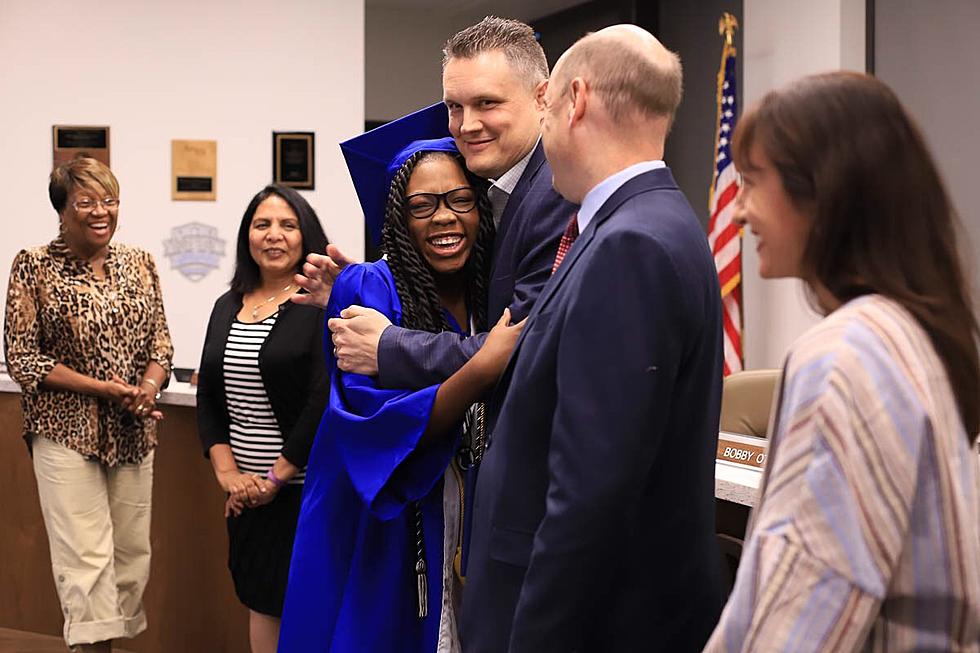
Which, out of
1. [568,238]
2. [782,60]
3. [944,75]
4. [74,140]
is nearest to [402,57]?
[74,140]

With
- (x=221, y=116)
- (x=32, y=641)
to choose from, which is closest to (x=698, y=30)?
(x=221, y=116)

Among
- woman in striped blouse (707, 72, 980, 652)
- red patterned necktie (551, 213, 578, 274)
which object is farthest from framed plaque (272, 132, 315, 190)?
woman in striped blouse (707, 72, 980, 652)

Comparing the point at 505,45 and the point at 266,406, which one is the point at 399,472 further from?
the point at 266,406

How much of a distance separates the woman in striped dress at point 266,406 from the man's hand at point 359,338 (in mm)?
1199

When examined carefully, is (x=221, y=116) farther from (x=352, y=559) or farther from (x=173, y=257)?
Result: (x=352, y=559)

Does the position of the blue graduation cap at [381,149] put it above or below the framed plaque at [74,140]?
below

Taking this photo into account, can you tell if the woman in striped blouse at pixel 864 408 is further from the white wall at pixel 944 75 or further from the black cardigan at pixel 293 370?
the white wall at pixel 944 75

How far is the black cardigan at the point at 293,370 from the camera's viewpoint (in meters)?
3.34

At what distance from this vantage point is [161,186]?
22.6 feet

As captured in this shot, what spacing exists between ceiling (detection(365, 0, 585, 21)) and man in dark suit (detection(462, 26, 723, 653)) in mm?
7190

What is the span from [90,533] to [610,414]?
2881 mm

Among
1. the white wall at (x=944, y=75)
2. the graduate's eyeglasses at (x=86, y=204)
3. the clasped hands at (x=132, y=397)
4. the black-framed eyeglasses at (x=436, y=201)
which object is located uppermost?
the white wall at (x=944, y=75)

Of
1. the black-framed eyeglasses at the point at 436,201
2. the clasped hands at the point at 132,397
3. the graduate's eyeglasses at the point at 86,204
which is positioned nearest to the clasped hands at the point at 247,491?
the clasped hands at the point at 132,397

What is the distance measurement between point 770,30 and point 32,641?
5.05 m
